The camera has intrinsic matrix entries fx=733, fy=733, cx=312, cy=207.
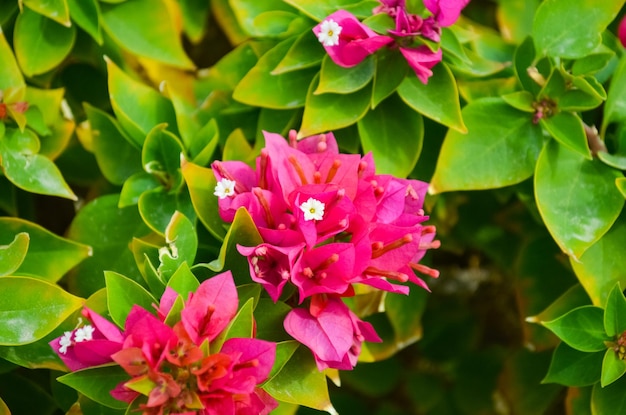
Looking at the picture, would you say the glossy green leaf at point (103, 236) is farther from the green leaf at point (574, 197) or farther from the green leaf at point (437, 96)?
the green leaf at point (574, 197)

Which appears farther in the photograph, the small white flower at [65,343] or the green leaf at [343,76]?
the green leaf at [343,76]

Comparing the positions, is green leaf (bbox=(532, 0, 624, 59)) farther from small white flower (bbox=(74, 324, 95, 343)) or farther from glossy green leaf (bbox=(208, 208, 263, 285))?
small white flower (bbox=(74, 324, 95, 343))

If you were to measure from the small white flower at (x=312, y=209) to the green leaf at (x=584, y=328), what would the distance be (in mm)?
291

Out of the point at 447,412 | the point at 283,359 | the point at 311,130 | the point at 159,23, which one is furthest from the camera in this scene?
the point at 447,412

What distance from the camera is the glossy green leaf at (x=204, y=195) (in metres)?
0.75

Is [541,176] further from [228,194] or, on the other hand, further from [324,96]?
[228,194]

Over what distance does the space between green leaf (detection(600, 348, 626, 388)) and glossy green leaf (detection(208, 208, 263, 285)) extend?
1.25ft

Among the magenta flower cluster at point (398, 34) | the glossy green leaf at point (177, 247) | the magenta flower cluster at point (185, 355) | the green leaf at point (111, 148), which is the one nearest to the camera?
the magenta flower cluster at point (185, 355)

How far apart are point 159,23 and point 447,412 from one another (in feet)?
2.66

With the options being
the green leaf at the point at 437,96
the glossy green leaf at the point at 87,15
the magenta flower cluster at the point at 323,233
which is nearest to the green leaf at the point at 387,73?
the green leaf at the point at 437,96

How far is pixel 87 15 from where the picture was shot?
0.92 meters

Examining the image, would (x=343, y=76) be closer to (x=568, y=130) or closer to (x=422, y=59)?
(x=422, y=59)

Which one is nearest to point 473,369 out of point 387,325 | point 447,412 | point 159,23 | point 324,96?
point 447,412

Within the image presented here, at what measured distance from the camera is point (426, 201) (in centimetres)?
91
